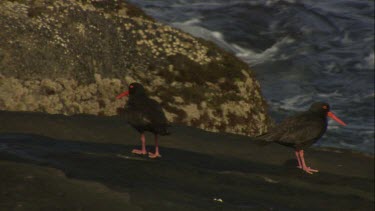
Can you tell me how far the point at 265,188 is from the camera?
11219 millimetres

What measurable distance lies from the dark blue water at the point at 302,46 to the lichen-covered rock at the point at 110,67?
782 cm

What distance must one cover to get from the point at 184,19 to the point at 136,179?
75.4 ft

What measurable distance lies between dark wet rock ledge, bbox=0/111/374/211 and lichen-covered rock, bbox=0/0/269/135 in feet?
1.65

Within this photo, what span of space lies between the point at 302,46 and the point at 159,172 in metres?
20.5

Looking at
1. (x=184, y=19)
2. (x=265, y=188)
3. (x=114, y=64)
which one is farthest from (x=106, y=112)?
(x=184, y=19)

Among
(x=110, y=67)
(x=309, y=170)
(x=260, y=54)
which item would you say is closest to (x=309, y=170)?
(x=309, y=170)

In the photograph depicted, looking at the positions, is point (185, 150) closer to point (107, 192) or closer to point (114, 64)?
point (114, 64)

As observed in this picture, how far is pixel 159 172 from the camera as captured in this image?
35.4ft

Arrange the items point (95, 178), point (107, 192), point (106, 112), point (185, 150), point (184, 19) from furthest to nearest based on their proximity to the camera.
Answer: point (184, 19) < point (106, 112) < point (185, 150) < point (95, 178) < point (107, 192)

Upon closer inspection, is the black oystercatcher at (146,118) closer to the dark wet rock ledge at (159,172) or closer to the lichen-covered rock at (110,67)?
the dark wet rock ledge at (159,172)

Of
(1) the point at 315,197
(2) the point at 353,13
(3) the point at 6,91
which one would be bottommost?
(1) the point at 315,197

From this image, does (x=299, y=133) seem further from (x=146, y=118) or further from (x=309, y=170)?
(x=146, y=118)

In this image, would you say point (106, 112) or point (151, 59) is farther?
point (151, 59)

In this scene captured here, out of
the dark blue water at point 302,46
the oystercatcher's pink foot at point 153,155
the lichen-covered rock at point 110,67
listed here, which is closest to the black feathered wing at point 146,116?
the oystercatcher's pink foot at point 153,155
